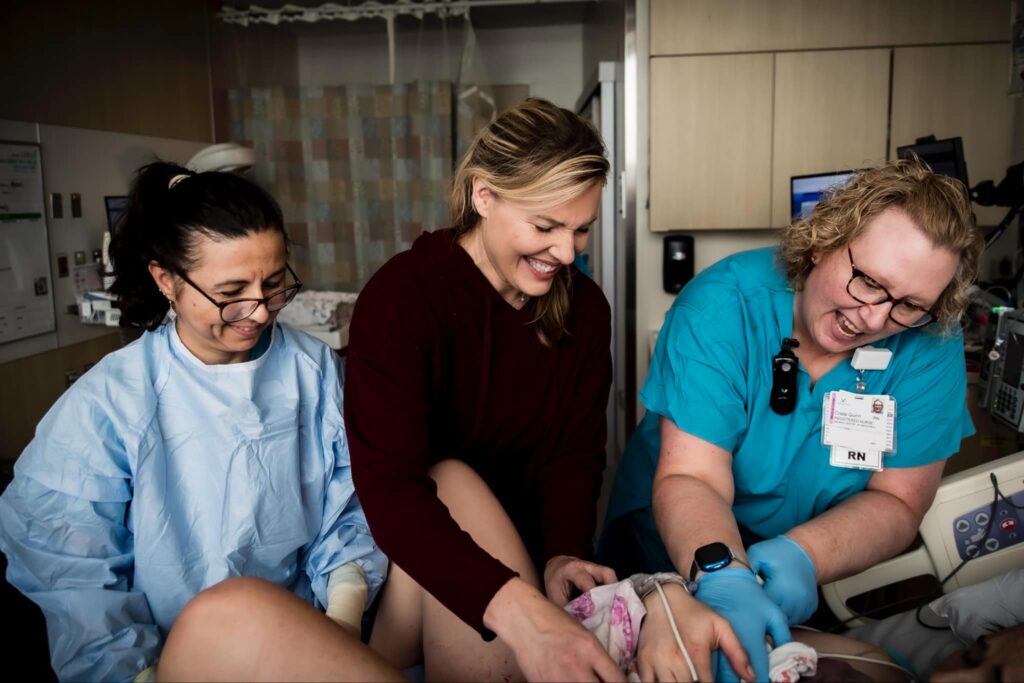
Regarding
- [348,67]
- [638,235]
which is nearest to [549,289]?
[638,235]

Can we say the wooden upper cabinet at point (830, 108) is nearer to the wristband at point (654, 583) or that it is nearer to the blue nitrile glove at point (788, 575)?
the blue nitrile glove at point (788, 575)

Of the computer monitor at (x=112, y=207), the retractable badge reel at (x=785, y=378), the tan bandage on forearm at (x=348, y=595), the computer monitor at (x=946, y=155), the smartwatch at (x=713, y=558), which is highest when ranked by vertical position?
the computer monitor at (x=946, y=155)

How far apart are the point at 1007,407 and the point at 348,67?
385 cm

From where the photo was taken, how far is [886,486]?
1341 millimetres

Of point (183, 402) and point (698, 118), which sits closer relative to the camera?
point (183, 402)

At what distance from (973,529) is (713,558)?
25.3 inches

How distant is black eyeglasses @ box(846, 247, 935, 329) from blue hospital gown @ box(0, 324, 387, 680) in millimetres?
894

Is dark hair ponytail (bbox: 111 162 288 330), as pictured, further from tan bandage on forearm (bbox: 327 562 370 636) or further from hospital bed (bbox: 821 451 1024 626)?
hospital bed (bbox: 821 451 1024 626)

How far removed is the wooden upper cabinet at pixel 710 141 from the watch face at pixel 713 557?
222cm

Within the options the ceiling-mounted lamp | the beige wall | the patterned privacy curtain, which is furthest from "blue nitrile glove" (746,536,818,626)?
the patterned privacy curtain

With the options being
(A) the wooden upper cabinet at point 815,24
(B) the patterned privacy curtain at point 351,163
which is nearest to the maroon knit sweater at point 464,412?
(A) the wooden upper cabinet at point 815,24

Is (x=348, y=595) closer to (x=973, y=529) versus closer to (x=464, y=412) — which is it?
(x=464, y=412)

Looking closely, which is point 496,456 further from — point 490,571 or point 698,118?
point 698,118

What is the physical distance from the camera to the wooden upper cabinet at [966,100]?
2930 millimetres
